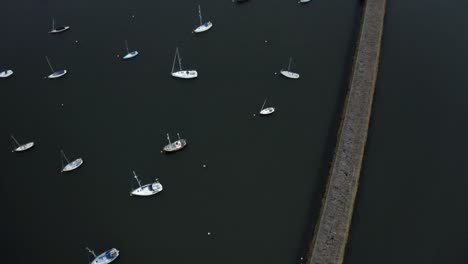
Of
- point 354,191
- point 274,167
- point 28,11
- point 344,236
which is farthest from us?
point 28,11

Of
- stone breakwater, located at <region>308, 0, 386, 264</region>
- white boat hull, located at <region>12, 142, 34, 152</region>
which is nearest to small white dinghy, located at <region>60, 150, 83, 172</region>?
white boat hull, located at <region>12, 142, 34, 152</region>

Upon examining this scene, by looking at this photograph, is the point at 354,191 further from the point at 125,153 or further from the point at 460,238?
the point at 125,153

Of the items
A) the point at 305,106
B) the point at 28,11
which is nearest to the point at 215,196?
the point at 305,106

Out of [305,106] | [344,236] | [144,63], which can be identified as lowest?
[344,236]

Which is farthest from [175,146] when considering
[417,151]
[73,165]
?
[417,151]

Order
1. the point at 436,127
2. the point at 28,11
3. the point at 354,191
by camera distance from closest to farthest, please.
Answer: the point at 354,191, the point at 436,127, the point at 28,11

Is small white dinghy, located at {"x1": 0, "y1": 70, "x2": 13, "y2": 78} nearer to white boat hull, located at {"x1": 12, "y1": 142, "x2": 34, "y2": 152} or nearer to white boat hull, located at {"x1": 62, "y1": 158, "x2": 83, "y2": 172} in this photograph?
white boat hull, located at {"x1": 12, "y1": 142, "x2": 34, "y2": 152}

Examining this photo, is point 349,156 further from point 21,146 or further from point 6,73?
point 6,73
